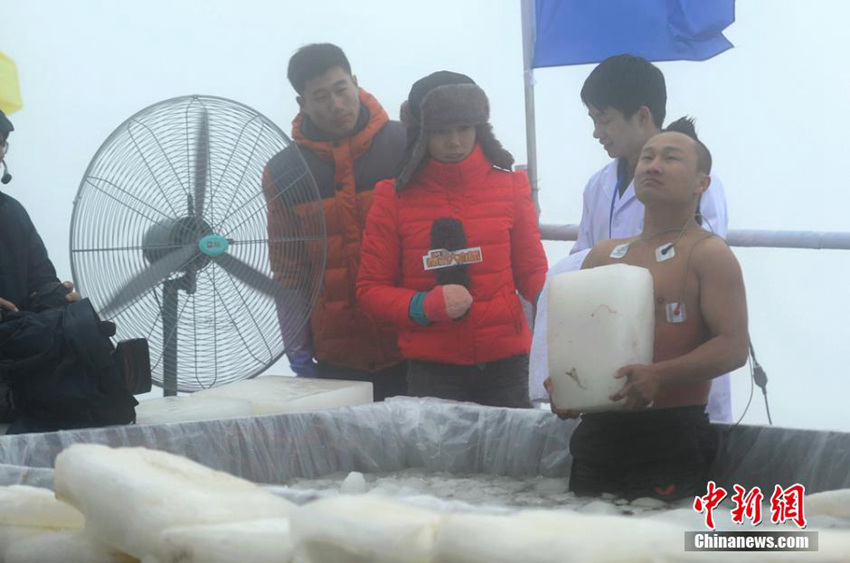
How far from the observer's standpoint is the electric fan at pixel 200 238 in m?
2.67

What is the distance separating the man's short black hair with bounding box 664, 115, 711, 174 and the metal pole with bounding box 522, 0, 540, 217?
124cm

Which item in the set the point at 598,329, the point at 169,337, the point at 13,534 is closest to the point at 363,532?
the point at 13,534

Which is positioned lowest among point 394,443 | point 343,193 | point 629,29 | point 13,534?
point 394,443

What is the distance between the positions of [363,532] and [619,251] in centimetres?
105

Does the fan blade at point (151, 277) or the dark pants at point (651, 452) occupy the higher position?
the fan blade at point (151, 277)

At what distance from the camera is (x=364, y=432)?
7.06 ft

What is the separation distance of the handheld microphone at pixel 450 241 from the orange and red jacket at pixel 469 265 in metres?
0.02

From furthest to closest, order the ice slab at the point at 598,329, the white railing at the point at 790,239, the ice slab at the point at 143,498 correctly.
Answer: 1. the white railing at the point at 790,239
2. the ice slab at the point at 598,329
3. the ice slab at the point at 143,498

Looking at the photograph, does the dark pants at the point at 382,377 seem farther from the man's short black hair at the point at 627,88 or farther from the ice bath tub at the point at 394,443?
the man's short black hair at the point at 627,88

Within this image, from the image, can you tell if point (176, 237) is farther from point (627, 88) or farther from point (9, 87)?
point (627, 88)

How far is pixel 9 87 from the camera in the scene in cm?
333

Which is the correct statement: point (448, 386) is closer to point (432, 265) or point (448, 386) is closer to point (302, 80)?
point (432, 265)

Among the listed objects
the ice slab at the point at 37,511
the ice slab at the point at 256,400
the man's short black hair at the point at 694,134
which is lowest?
the ice slab at the point at 256,400

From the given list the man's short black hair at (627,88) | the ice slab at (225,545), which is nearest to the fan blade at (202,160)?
the man's short black hair at (627,88)
